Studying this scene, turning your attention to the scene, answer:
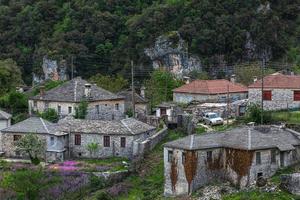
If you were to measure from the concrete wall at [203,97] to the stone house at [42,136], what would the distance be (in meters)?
20.2

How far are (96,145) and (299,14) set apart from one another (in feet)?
231

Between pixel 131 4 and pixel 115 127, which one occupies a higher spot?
pixel 131 4

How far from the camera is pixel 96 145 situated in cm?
6041

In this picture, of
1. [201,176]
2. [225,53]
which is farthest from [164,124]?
[225,53]

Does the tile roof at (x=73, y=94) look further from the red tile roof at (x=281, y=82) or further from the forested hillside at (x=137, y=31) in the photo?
the forested hillside at (x=137, y=31)

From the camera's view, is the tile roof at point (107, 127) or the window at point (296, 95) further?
the window at point (296, 95)

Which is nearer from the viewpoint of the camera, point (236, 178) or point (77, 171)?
point (236, 178)

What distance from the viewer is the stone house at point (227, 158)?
5041 cm

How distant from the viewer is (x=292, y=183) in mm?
48156

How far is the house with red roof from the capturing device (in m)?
79.2

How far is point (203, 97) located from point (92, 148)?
21.6m

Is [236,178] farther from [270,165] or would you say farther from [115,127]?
[115,127]

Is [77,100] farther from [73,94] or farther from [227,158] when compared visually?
[227,158]

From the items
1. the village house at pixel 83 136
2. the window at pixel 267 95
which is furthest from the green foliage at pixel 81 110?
the window at pixel 267 95
